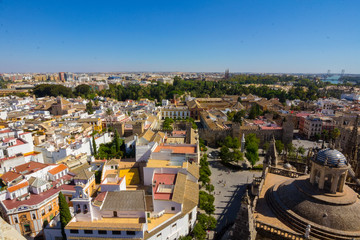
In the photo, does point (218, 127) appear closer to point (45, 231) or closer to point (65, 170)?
point (65, 170)

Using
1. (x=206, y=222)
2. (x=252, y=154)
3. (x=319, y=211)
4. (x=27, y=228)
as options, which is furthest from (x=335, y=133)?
(x=27, y=228)

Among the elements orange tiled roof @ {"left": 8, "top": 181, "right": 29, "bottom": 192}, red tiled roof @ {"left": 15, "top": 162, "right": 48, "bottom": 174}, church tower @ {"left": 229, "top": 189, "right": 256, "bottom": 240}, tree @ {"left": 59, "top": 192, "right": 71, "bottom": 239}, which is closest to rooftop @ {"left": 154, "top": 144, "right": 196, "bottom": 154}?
tree @ {"left": 59, "top": 192, "right": 71, "bottom": 239}

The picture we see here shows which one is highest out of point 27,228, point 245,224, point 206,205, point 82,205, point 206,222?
point 245,224

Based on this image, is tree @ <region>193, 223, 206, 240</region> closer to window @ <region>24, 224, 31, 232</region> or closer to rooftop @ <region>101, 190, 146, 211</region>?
rooftop @ <region>101, 190, 146, 211</region>

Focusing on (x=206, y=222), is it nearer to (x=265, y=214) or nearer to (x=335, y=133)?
(x=265, y=214)

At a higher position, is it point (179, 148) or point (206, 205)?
point (179, 148)
